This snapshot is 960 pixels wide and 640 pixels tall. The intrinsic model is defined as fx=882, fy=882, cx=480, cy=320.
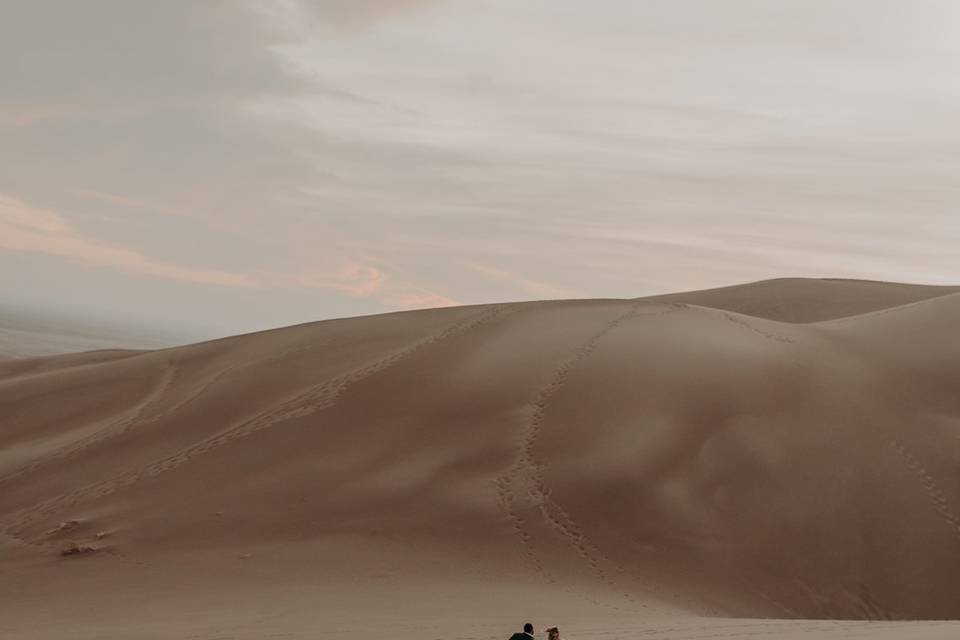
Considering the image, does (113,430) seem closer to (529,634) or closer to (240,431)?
(240,431)

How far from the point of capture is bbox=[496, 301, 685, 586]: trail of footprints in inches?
405

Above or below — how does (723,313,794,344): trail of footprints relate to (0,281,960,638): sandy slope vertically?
above

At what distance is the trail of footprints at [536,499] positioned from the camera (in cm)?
1029

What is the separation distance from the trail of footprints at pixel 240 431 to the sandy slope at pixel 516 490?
0.06 meters

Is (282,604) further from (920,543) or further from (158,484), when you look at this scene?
(920,543)

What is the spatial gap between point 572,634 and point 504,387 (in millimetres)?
7554

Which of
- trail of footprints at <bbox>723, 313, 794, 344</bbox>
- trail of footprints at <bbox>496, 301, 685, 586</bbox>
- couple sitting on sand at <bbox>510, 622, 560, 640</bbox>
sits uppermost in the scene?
trail of footprints at <bbox>723, 313, 794, 344</bbox>

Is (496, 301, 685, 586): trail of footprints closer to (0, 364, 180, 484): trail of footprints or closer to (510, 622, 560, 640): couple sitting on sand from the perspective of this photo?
(510, 622, 560, 640): couple sitting on sand

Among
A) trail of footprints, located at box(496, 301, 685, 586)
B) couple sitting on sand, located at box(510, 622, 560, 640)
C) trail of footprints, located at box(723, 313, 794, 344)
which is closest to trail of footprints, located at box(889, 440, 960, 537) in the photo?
trail of footprints, located at box(723, 313, 794, 344)

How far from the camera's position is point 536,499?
→ 443 inches

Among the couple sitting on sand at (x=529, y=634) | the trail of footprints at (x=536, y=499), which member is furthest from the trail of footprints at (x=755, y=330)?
the couple sitting on sand at (x=529, y=634)

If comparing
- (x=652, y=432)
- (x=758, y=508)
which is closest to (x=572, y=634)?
(x=758, y=508)

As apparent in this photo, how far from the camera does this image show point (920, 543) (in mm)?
11047

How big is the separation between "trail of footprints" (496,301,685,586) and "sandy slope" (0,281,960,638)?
0.12ft
